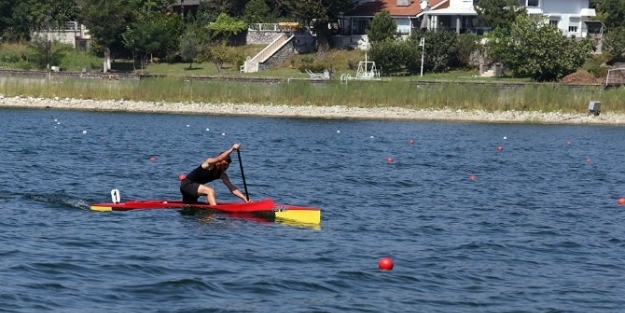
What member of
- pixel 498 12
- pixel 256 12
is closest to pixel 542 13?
pixel 498 12

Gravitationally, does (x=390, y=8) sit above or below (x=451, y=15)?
above

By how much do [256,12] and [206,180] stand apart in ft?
210

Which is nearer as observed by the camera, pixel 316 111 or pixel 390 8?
pixel 316 111

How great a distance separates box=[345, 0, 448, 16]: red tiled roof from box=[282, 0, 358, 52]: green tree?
275 centimetres

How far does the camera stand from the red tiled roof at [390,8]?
87188 mm

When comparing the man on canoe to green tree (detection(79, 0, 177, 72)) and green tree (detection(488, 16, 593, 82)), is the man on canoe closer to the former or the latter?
green tree (detection(488, 16, 593, 82))

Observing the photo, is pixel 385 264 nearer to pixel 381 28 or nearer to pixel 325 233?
pixel 325 233

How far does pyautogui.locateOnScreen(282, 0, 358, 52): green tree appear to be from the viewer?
81.6 m

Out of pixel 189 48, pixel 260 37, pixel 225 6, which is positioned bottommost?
pixel 189 48

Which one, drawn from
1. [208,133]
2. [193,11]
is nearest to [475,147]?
[208,133]

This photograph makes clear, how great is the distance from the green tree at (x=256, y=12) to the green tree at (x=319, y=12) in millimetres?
3649

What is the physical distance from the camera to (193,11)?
9369 centimetres

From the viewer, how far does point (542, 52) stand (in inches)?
2766

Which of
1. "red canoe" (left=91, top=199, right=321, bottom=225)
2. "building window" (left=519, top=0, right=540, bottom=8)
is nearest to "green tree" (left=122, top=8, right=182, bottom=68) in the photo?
"building window" (left=519, top=0, right=540, bottom=8)
